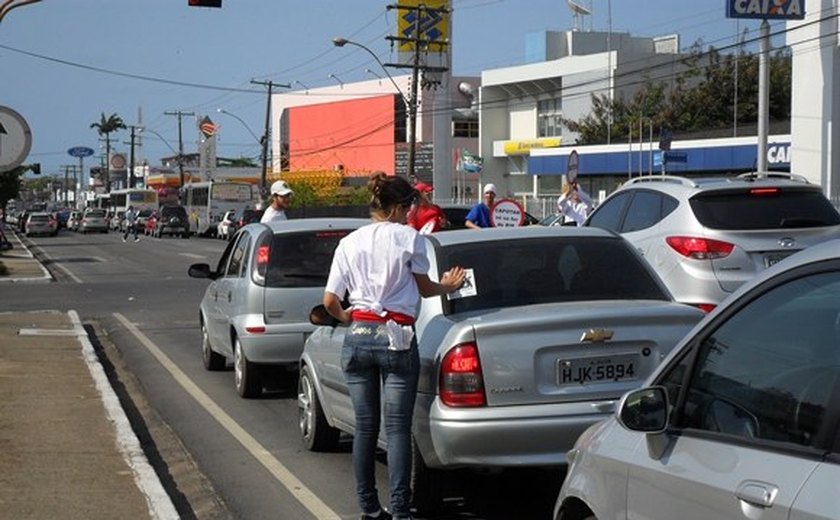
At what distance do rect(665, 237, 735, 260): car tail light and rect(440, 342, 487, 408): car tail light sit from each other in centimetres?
512

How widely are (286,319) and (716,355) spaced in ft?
25.3

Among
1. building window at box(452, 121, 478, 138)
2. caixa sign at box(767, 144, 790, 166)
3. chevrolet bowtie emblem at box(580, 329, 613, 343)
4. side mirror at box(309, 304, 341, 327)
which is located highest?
building window at box(452, 121, 478, 138)

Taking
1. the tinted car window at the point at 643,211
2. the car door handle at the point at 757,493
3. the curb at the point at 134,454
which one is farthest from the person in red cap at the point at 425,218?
the car door handle at the point at 757,493

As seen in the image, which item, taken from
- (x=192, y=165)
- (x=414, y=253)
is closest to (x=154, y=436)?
(x=414, y=253)

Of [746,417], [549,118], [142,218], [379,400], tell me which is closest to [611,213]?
[379,400]

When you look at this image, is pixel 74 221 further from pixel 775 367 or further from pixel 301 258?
pixel 775 367

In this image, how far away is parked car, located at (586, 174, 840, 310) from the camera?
1105 cm

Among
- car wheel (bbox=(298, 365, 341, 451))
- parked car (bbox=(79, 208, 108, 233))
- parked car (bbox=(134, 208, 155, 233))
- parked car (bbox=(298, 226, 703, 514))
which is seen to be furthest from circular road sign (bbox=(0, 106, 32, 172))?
parked car (bbox=(79, 208, 108, 233))

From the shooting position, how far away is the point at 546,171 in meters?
64.3

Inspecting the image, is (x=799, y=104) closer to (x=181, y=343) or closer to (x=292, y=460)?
(x=181, y=343)

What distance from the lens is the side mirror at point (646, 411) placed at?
391 centimetres

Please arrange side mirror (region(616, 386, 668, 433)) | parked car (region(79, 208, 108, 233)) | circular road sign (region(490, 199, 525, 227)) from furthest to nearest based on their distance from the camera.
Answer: parked car (region(79, 208, 108, 233))
circular road sign (region(490, 199, 525, 227))
side mirror (region(616, 386, 668, 433))

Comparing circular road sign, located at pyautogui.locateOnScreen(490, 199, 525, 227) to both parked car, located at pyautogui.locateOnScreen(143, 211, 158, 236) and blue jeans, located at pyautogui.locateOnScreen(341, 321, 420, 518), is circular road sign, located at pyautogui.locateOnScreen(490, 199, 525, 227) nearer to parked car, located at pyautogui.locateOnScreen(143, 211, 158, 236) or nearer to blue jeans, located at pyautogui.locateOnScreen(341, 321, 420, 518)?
blue jeans, located at pyautogui.locateOnScreen(341, 321, 420, 518)

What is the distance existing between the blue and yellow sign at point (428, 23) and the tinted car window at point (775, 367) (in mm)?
55471
